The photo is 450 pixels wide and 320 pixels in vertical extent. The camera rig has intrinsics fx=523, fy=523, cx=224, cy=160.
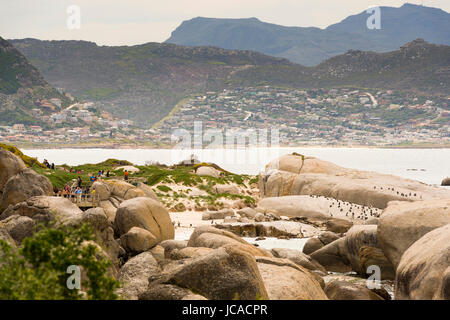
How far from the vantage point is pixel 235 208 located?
46094 millimetres

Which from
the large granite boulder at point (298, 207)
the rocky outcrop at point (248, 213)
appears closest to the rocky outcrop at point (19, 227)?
the rocky outcrop at point (248, 213)

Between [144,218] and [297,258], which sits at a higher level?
[144,218]

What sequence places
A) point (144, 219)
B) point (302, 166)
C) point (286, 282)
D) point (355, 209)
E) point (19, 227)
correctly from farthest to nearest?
1. point (302, 166)
2. point (355, 209)
3. point (144, 219)
4. point (19, 227)
5. point (286, 282)

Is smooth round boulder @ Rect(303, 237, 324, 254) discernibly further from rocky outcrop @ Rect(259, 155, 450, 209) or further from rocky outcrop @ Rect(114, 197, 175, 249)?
rocky outcrop @ Rect(259, 155, 450, 209)

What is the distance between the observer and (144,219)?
25.2 metres

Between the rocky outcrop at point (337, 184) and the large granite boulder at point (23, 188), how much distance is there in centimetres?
2368

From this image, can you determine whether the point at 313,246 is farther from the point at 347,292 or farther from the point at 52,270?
the point at 52,270

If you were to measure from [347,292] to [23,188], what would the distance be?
19508mm

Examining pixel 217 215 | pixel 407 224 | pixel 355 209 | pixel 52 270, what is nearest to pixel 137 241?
pixel 407 224

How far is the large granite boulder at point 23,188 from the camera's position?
28.2m

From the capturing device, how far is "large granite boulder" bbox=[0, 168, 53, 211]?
28.2m

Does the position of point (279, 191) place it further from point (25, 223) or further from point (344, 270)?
point (25, 223)
